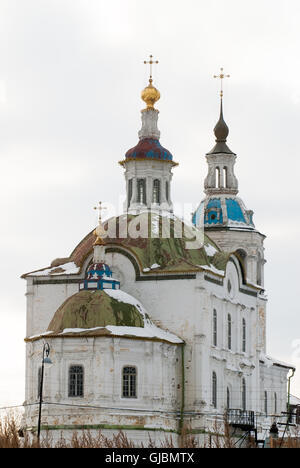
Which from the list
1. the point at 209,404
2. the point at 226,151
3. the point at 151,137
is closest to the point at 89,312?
the point at 209,404

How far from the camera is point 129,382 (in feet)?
189

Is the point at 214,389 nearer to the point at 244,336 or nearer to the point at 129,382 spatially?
the point at 244,336

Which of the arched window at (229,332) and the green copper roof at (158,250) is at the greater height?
the green copper roof at (158,250)

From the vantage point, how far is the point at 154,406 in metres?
57.8

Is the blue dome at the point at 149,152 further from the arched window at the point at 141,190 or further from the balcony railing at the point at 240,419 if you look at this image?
the balcony railing at the point at 240,419

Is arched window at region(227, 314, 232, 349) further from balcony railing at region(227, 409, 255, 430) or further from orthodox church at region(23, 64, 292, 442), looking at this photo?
balcony railing at region(227, 409, 255, 430)

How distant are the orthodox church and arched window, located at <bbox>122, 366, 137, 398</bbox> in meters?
0.04

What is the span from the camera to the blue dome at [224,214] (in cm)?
7400

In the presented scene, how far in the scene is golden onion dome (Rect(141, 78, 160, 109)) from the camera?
220ft

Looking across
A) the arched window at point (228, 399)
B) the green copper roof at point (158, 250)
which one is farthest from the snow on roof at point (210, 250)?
the arched window at point (228, 399)

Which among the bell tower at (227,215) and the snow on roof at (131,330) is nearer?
the snow on roof at (131,330)

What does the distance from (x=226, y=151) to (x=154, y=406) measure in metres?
20.6

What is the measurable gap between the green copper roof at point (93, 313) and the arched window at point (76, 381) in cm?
153

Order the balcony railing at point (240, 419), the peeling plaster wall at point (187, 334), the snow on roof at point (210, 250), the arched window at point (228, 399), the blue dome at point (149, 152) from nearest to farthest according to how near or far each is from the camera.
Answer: the peeling plaster wall at point (187, 334), the balcony railing at point (240, 419), the arched window at point (228, 399), the snow on roof at point (210, 250), the blue dome at point (149, 152)
